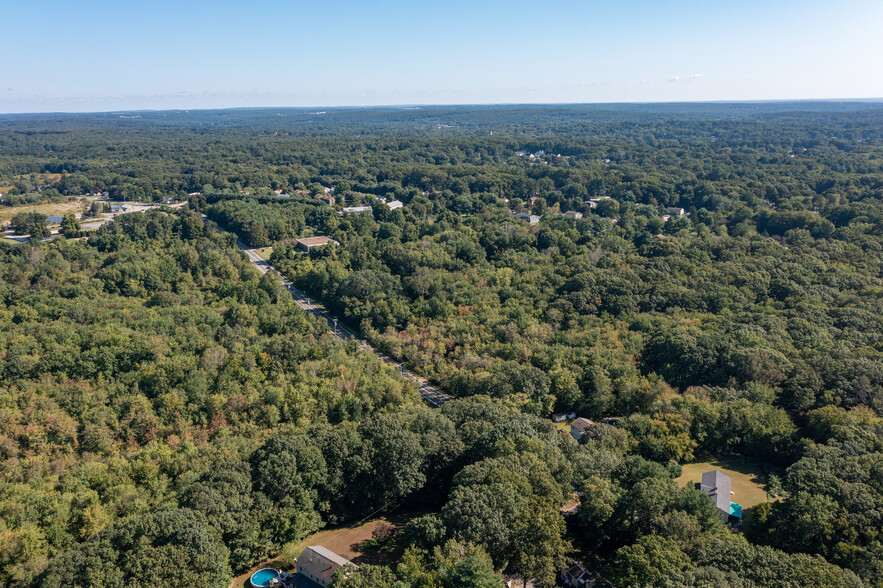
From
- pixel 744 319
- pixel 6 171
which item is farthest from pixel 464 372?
pixel 6 171

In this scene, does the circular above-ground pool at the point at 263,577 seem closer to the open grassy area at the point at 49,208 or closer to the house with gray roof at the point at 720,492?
the house with gray roof at the point at 720,492

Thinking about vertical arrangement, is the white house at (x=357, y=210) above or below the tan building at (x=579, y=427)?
above

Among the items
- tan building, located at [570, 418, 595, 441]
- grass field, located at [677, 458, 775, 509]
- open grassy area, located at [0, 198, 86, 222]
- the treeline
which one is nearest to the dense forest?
the treeline

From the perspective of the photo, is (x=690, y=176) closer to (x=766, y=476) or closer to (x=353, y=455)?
(x=766, y=476)

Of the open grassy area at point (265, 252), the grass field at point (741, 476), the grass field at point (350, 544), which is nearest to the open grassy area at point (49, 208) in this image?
the open grassy area at point (265, 252)

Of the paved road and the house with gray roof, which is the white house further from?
the house with gray roof
